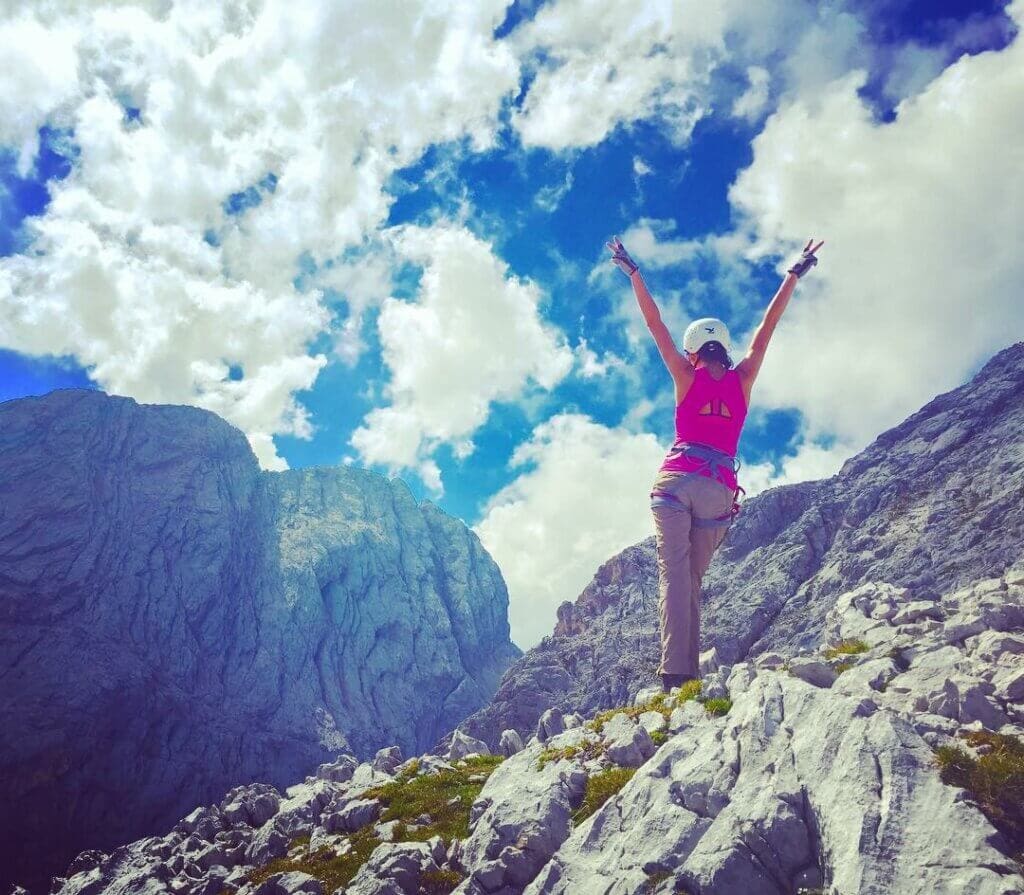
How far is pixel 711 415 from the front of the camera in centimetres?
1350

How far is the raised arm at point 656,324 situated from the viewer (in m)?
13.4

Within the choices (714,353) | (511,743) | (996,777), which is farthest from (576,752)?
(511,743)

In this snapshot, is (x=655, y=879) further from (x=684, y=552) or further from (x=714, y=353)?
(x=714, y=353)

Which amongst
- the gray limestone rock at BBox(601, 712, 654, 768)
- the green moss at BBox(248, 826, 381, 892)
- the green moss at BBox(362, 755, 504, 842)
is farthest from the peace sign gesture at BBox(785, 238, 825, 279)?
the green moss at BBox(248, 826, 381, 892)

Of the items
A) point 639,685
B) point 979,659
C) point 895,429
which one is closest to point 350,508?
point 639,685

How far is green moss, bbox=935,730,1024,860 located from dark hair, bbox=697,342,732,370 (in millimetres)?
7540

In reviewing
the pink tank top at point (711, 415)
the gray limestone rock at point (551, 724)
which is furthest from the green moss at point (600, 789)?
the gray limestone rock at point (551, 724)

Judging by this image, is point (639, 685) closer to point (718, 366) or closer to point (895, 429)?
point (895, 429)

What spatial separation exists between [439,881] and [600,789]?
3.19 m

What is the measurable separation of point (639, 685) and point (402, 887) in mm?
92663

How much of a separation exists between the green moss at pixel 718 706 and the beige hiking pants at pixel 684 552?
1.84 metres

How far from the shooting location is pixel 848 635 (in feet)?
50.0

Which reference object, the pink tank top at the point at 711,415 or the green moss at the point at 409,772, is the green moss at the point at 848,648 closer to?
the pink tank top at the point at 711,415

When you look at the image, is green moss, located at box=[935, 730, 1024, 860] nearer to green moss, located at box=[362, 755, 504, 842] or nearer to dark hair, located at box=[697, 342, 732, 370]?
dark hair, located at box=[697, 342, 732, 370]
